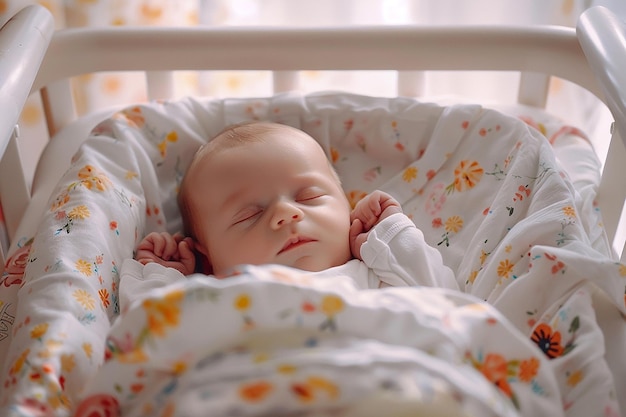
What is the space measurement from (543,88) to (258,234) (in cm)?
59

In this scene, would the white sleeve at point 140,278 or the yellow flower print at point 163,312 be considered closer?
the yellow flower print at point 163,312

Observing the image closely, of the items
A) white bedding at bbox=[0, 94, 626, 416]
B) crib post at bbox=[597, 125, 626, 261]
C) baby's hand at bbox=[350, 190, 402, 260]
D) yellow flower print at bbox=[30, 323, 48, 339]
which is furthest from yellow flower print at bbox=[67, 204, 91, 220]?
crib post at bbox=[597, 125, 626, 261]

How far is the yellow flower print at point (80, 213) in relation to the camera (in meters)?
1.02

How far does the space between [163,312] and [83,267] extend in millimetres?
322

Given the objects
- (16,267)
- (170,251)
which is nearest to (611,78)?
(170,251)

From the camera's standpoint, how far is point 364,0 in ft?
5.22

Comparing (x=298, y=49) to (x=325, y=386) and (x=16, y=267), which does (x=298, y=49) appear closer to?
(x=16, y=267)

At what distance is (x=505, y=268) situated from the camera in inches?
36.6

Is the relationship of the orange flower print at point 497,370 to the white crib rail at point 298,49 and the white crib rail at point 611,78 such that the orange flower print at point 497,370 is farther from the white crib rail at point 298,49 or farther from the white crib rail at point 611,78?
the white crib rail at point 298,49

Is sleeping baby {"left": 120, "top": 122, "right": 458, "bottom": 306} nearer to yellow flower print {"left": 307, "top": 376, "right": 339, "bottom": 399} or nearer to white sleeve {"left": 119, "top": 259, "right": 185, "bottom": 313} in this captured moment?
white sleeve {"left": 119, "top": 259, "right": 185, "bottom": 313}

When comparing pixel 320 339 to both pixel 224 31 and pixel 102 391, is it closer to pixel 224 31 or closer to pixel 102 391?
pixel 102 391

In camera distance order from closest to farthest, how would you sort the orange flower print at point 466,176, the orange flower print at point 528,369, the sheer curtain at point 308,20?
the orange flower print at point 528,369
the orange flower print at point 466,176
the sheer curtain at point 308,20

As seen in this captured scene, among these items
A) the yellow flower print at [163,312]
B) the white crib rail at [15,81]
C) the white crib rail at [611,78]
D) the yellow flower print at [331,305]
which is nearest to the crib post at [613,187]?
the white crib rail at [611,78]

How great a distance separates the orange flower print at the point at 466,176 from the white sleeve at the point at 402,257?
140mm
